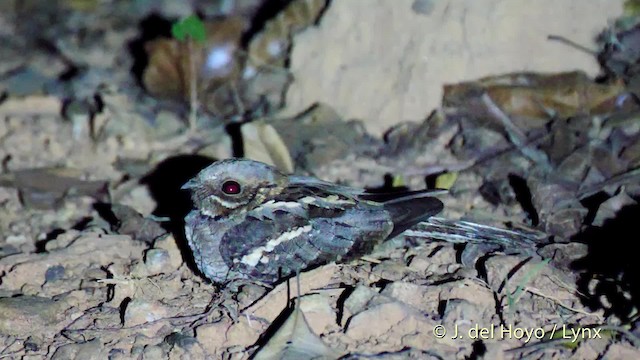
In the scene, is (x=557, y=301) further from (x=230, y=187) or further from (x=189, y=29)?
(x=189, y=29)

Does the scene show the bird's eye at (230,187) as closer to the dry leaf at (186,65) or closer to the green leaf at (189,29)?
the green leaf at (189,29)

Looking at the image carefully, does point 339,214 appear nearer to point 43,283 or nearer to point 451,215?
point 451,215

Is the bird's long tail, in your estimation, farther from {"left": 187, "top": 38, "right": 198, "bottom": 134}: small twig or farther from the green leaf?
the green leaf

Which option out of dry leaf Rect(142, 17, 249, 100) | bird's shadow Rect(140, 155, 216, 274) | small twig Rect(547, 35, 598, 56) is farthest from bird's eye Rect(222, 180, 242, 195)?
small twig Rect(547, 35, 598, 56)

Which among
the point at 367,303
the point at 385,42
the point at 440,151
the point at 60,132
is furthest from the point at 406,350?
the point at 60,132

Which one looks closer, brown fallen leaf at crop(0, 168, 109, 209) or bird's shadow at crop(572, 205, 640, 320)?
bird's shadow at crop(572, 205, 640, 320)

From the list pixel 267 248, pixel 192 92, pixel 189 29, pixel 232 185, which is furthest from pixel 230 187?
pixel 192 92
